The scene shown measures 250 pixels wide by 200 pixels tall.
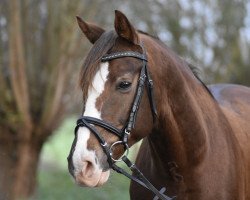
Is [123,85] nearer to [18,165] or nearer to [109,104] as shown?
[109,104]

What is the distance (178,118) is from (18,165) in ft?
18.1

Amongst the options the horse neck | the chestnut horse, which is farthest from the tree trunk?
the horse neck

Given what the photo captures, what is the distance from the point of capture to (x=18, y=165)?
29.9 ft

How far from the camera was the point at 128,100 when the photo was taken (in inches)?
143

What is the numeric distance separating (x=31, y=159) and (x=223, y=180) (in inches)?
212

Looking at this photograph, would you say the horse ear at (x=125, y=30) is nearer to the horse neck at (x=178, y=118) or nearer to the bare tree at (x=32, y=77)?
the horse neck at (x=178, y=118)

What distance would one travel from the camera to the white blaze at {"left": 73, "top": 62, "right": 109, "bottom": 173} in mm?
3457

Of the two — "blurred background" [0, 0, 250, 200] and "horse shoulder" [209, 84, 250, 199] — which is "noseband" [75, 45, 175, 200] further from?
"blurred background" [0, 0, 250, 200]

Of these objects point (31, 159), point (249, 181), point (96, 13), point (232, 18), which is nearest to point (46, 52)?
point (96, 13)

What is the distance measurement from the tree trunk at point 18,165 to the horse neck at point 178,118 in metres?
5.10

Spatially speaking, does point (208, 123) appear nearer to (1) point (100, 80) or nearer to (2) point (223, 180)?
(2) point (223, 180)

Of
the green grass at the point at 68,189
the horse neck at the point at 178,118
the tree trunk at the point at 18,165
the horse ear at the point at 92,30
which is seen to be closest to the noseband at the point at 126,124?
the horse neck at the point at 178,118

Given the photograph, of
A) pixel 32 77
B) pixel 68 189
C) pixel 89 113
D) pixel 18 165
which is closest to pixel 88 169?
pixel 89 113

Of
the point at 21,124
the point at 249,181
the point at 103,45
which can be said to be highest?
the point at 103,45
